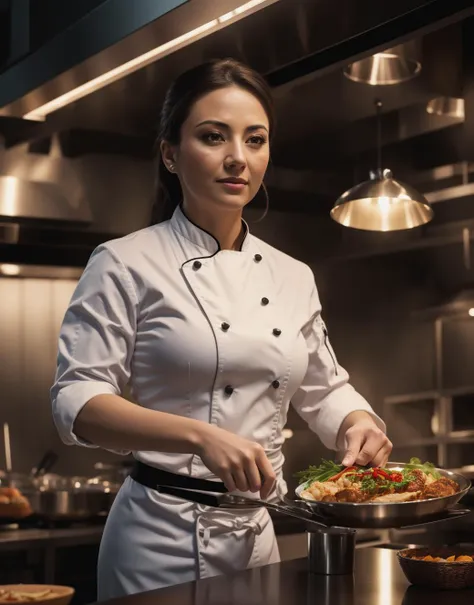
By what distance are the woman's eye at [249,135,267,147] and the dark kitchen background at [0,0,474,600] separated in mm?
378

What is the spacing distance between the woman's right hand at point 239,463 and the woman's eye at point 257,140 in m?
0.62

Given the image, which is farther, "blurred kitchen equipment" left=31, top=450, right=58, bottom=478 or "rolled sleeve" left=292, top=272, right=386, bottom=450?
"blurred kitchen equipment" left=31, top=450, right=58, bottom=478

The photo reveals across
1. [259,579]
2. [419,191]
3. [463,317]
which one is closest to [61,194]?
[419,191]

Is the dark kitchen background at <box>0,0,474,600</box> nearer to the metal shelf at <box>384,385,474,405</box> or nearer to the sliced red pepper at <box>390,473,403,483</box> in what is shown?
Result: the metal shelf at <box>384,385,474,405</box>

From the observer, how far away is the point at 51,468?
11.1ft

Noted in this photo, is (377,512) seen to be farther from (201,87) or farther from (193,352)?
(201,87)

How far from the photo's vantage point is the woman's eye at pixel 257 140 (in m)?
1.81

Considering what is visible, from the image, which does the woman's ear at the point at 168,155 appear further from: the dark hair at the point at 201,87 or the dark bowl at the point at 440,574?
the dark bowl at the point at 440,574

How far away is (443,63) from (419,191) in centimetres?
36

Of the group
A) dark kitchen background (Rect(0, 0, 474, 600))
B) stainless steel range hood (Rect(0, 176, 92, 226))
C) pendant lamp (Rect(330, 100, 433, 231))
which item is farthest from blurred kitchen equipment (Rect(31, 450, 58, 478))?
pendant lamp (Rect(330, 100, 433, 231))

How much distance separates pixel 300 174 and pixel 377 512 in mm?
2013

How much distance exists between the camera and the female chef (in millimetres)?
1620

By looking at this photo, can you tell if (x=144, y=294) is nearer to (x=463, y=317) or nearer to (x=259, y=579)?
(x=259, y=579)

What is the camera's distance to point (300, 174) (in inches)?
128
